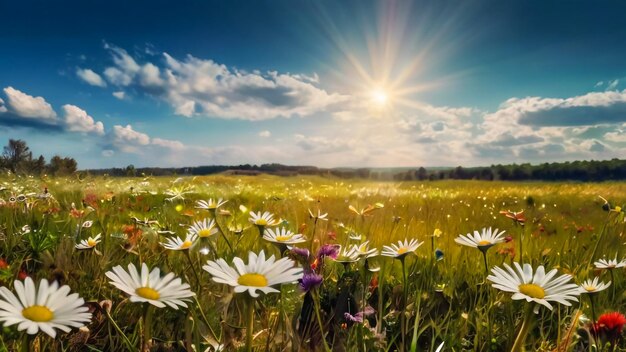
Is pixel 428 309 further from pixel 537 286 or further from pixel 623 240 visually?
pixel 623 240

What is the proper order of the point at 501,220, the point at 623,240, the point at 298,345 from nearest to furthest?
the point at 298,345 < the point at 623,240 < the point at 501,220

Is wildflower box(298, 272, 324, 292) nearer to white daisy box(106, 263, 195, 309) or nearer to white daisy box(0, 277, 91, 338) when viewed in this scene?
white daisy box(106, 263, 195, 309)

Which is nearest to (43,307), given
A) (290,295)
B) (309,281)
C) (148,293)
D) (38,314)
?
(38,314)

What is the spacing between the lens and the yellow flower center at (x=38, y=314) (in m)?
0.94

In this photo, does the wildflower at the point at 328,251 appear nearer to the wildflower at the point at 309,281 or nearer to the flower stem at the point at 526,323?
the wildflower at the point at 309,281

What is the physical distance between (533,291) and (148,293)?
42.7 inches

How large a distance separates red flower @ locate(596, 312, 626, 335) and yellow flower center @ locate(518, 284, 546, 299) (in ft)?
1.69

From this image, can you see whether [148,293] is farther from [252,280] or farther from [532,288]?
[532,288]

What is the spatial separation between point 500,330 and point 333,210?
388 centimetres

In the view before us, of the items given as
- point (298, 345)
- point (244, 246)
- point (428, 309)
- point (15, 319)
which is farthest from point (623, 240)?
point (15, 319)

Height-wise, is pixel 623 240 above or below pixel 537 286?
below

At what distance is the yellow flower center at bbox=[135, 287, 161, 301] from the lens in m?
1.12

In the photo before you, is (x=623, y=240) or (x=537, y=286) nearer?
(x=537, y=286)

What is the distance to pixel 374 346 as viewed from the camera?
1.77 metres
